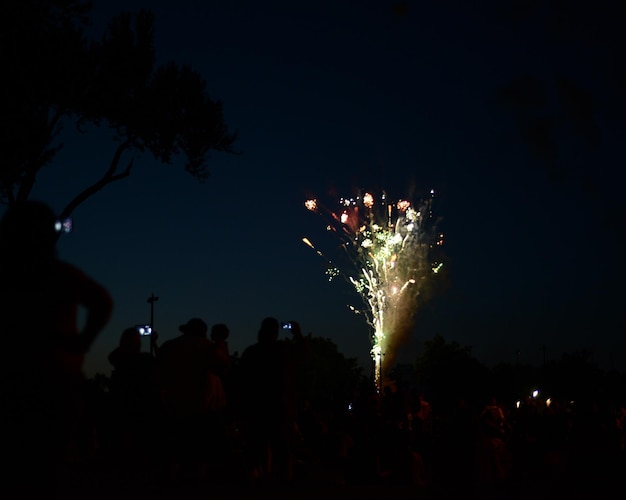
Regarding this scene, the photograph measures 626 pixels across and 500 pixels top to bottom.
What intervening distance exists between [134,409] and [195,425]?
62cm

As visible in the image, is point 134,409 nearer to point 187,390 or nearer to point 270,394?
point 187,390

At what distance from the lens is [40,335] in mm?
3795

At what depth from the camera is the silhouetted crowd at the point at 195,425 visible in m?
3.75

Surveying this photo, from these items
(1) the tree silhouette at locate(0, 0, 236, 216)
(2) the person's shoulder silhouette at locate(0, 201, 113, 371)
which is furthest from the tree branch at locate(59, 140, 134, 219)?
(2) the person's shoulder silhouette at locate(0, 201, 113, 371)

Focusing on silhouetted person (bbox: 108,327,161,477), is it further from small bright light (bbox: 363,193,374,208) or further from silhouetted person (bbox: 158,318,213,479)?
small bright light (bbox: 363,193,374,208)

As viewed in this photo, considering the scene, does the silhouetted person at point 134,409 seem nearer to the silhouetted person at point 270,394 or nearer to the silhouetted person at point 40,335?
the silhouetted person at point 270,394

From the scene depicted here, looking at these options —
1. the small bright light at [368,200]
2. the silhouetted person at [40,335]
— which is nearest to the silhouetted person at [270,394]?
the silhouetted person at [40,335]

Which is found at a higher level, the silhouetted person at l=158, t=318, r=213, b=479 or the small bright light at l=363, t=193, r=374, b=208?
the small bright light at l=363, t=193, r=374, b=208

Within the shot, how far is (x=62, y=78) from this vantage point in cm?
1842

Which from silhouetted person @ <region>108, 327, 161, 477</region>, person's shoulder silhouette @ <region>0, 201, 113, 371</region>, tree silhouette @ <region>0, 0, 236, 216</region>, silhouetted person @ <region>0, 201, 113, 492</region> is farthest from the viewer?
tree silhouette @ <region>0, 0, 236, 216</region>

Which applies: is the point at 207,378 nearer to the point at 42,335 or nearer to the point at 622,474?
the point at 622,474

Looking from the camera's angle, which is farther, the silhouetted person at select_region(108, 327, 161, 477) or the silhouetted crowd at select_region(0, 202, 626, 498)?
the silhouetted person at select_region(108, 327, 161, 477)

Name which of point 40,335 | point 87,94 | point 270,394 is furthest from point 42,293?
point 87,94

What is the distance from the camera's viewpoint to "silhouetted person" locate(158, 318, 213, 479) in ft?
30.0
